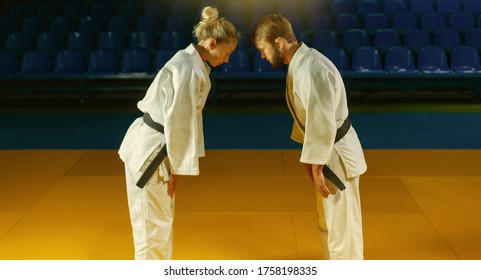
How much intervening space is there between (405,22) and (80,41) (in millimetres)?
5901

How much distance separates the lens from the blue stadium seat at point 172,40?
9531mm

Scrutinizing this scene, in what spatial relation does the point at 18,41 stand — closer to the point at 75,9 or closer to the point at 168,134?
the point at 75,9

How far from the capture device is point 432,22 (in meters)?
10.1

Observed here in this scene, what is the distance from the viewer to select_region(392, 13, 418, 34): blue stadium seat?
32.6 ft

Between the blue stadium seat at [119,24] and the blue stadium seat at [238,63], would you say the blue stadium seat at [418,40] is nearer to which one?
the blue stadium seat at [238,63]

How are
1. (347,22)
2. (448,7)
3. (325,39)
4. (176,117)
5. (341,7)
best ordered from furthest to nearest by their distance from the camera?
(448,7), (341,7), (347,22), (325,39), (176,117)

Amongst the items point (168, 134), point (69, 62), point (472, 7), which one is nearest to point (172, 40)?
point (69, 62)

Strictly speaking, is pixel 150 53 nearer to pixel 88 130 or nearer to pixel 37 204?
pixel 88 130

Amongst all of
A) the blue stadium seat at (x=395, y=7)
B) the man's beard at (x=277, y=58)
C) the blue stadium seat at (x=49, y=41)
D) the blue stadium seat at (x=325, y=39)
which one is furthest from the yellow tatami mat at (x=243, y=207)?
the blue stadium seat at (x=395, y=7)

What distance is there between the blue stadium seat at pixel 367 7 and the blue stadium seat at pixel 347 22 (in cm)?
42

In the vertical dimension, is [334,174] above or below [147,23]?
below

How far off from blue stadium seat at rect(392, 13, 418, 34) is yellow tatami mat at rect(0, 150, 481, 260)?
174 inches

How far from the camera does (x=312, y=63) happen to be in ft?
8.76

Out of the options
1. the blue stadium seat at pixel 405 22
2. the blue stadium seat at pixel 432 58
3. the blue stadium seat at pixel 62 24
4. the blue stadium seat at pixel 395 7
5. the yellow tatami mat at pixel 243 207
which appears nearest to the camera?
the yellow tatami mat at pixel 243 207
